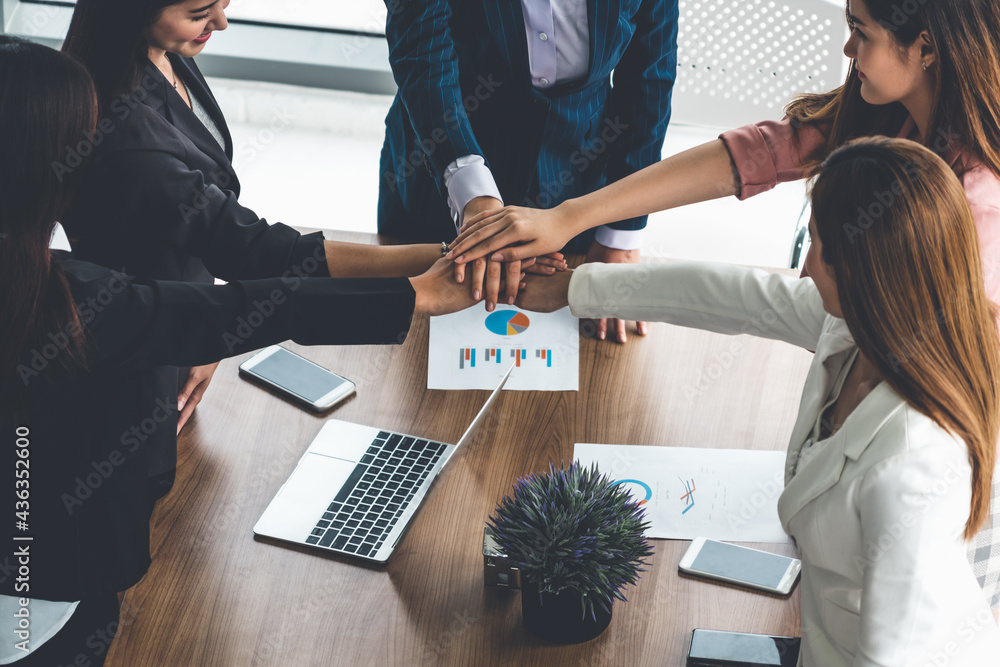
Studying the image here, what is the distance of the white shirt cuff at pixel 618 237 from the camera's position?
202 cm

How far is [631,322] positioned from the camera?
1871 mm

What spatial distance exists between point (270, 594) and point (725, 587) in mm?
662

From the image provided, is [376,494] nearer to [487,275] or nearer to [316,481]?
[316,481]

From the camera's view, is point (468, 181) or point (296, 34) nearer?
point (468, 181)

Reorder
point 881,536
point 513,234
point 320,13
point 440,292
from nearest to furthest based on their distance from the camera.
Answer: point 881,536, point 440,292, point 513,234, point 320,13

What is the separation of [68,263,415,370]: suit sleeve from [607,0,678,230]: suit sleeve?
0.69 m

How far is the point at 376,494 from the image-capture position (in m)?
1.48

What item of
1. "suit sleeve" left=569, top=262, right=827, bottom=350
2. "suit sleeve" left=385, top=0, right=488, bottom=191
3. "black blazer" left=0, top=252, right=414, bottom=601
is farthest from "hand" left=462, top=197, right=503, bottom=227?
"black blazer" left=0, top=252, right=414, bottom=601

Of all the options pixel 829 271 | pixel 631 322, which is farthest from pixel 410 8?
pixel 829 271

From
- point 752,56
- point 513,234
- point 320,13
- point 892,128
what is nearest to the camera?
point 892,128

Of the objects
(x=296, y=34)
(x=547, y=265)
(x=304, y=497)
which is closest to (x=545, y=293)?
(x=547, y=265)

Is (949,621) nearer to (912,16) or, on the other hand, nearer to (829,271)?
(829,271)

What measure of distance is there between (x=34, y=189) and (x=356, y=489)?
2.12 feet

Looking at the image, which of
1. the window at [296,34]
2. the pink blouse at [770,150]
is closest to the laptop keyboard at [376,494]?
the pink blouse at [770,150]
